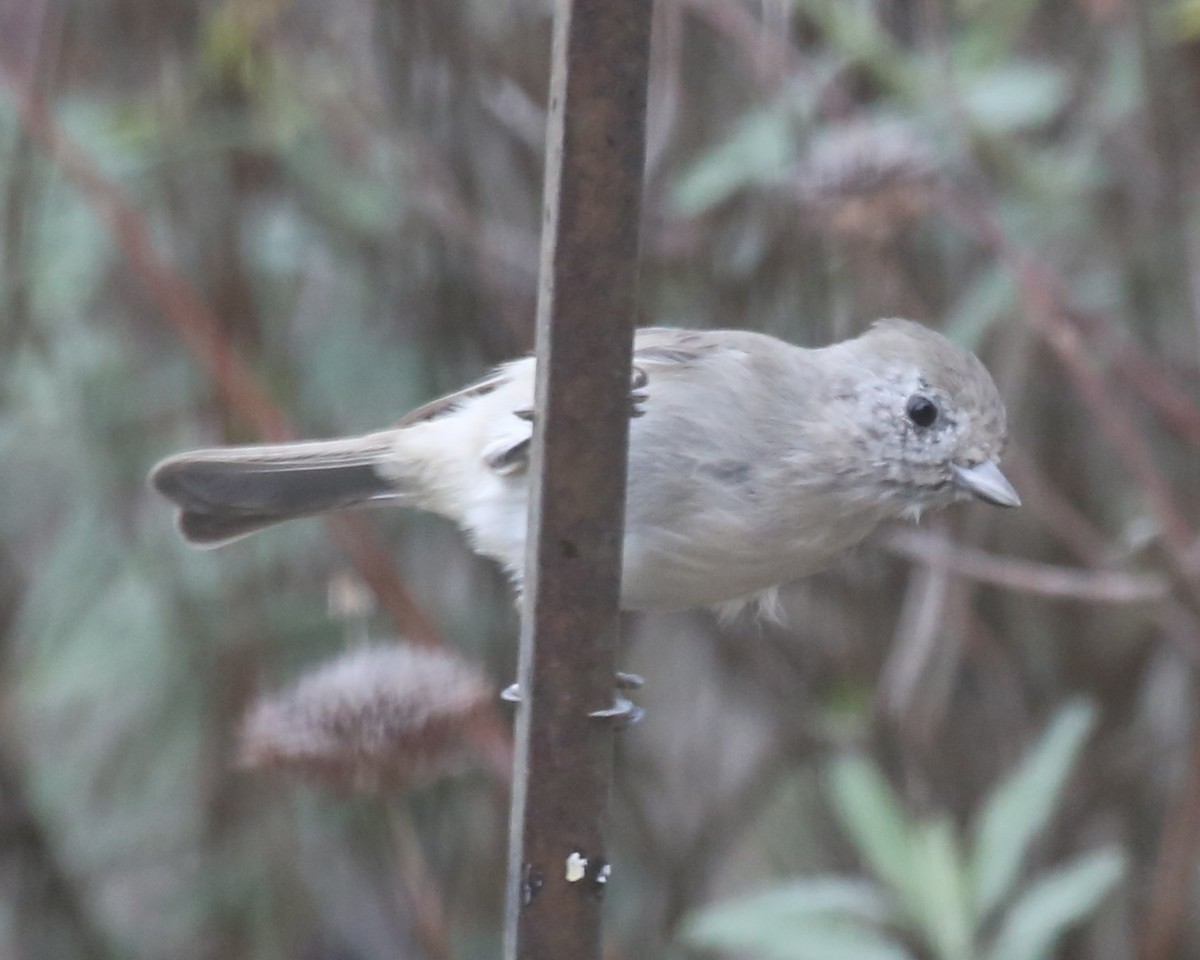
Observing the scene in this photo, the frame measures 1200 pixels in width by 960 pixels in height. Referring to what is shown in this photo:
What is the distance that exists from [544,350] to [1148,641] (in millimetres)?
2254

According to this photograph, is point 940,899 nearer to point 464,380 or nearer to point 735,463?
point 735,463

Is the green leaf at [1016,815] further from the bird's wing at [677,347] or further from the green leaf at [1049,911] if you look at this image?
the bird's wing at [677,347]

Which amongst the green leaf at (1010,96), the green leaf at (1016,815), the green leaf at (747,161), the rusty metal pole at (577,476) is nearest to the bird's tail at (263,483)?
the green leaf at (747,161)

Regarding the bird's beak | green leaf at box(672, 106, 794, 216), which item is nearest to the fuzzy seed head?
the bird's beak

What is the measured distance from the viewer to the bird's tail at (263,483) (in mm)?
2010

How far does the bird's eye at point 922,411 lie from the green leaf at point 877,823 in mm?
570

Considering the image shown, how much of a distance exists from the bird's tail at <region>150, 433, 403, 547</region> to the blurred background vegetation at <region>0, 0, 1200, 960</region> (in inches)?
25.4

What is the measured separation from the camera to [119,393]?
2.93 m

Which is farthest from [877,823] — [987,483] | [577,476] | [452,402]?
[577,476]

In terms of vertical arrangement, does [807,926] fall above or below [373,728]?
below

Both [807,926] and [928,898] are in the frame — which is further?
[807,926]

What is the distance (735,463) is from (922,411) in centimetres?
23

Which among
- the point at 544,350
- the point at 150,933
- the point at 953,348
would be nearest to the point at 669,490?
the point at 953,348

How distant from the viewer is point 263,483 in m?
2.05
